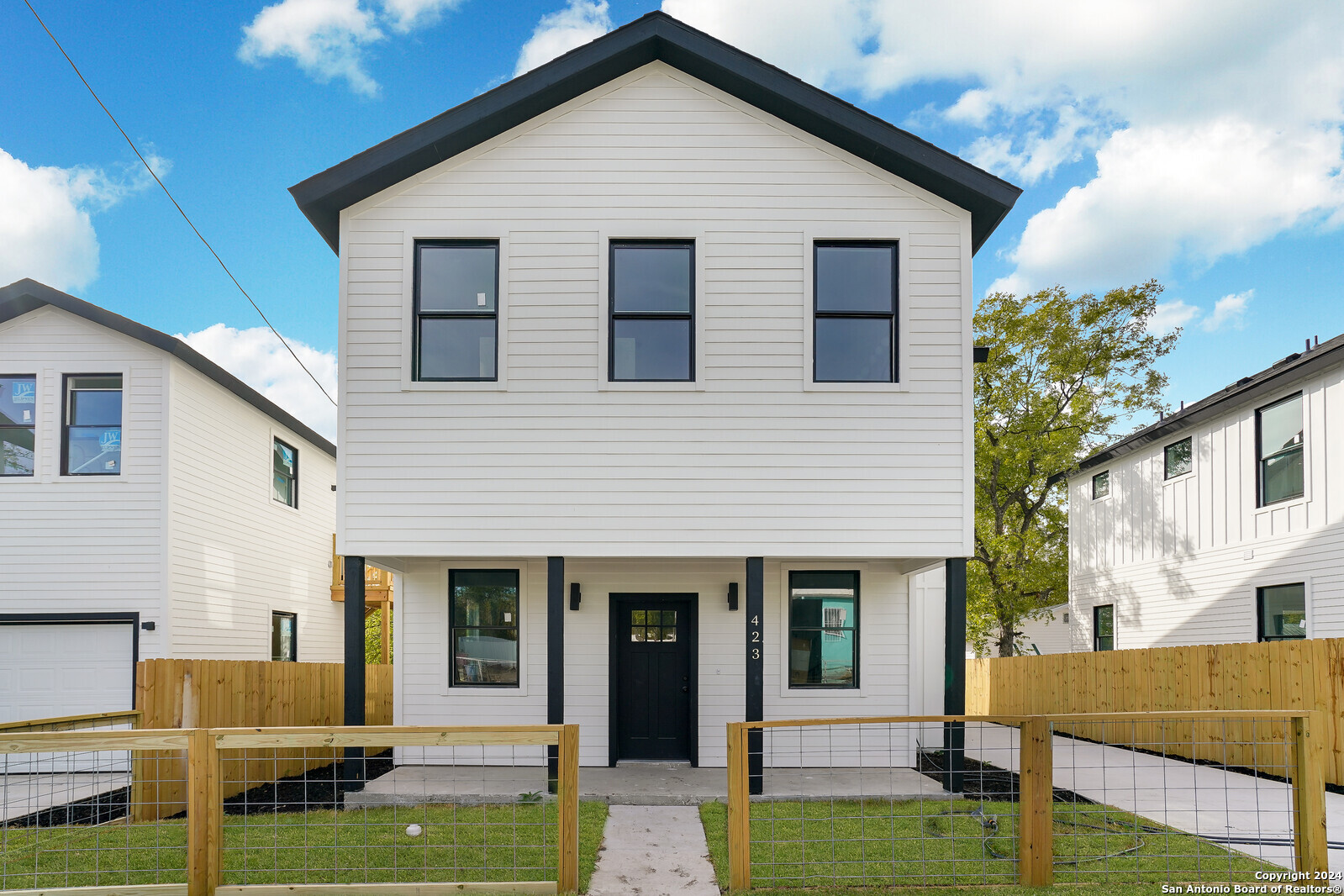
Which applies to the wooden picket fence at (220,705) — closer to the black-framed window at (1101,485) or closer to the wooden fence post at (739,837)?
the wooden fence post at (739,837)

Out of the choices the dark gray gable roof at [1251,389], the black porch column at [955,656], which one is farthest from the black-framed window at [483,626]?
the dark gray gable roof at [1251,389]

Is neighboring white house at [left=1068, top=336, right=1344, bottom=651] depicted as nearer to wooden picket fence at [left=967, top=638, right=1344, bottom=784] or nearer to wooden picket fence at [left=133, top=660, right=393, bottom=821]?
wooden picket fence at [left=967, top=638, right=1344, bottom=784]

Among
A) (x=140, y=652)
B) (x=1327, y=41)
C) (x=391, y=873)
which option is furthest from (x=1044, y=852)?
(x=1327, y=41)

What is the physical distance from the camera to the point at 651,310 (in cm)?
910

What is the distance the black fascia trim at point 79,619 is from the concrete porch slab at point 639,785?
3.98m

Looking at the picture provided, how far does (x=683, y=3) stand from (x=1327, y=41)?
11.9m

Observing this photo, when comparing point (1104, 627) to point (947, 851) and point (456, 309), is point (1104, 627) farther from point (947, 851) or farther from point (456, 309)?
point (456, 309)

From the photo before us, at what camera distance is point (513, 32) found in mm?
18922

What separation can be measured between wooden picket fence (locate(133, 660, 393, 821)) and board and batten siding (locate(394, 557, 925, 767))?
4.14 ft

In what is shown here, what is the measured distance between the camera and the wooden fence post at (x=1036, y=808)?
17.9 ft

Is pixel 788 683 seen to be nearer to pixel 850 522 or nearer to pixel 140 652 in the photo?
pixel 850 522

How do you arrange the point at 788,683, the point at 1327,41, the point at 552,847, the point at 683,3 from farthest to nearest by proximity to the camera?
the point at 1327,41 → the point at 683,3 → the point at 788,683 → the point at 552,847

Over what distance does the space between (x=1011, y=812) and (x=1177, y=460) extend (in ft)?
39.1

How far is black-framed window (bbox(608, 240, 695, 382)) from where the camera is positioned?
29.7 feet
